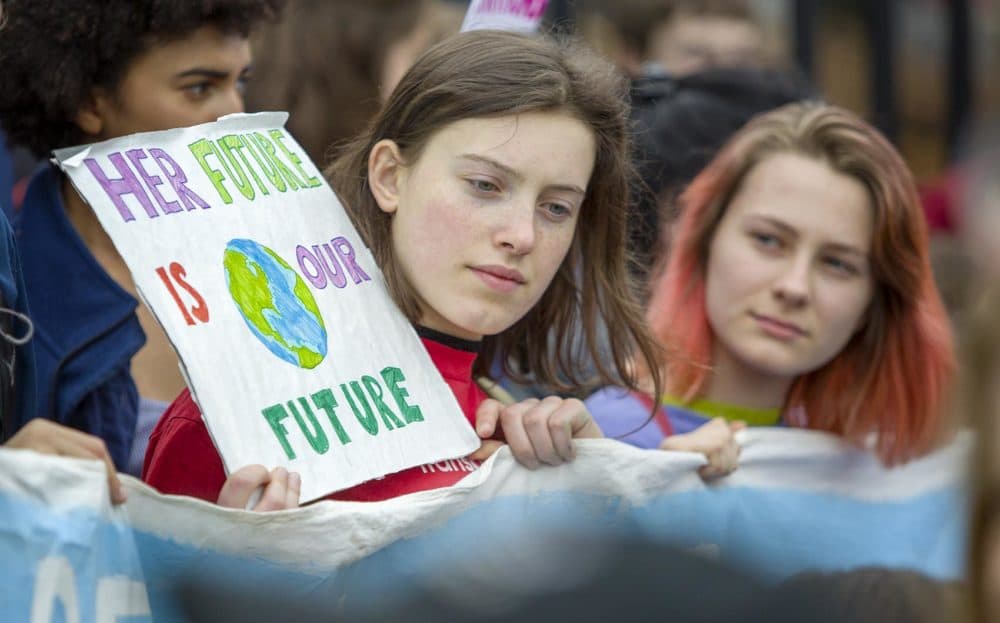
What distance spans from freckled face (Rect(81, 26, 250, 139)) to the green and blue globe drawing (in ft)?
2.12

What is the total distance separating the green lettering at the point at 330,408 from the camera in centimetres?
230

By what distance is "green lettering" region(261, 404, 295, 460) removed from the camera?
7.29ft

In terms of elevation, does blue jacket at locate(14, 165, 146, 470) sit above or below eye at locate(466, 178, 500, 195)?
below

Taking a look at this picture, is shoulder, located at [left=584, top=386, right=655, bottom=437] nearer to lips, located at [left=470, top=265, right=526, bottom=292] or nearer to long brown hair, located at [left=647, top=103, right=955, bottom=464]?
long brown hair, located at [left=647, top=103, right=955, bottom=464]

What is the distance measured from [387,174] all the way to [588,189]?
363mm

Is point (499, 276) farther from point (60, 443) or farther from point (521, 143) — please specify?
point (60, 443)

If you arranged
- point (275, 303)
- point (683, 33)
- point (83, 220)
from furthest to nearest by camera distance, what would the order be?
point (683, 33), point (83, 220), point (275, 303)

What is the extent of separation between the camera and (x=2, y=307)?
2312mm

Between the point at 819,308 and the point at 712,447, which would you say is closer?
the point at 712,447

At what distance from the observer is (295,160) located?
2.57 m

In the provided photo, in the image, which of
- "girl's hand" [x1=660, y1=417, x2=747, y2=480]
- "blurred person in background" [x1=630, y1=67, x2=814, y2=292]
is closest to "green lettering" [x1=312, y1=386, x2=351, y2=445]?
"girl's hand" [x1=660, y1=417, x2=747, y2=480]

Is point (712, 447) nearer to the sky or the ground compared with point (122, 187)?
nearer to the ground

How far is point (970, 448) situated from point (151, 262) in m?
1.32


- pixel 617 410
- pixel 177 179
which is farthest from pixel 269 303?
pixel 617 410
